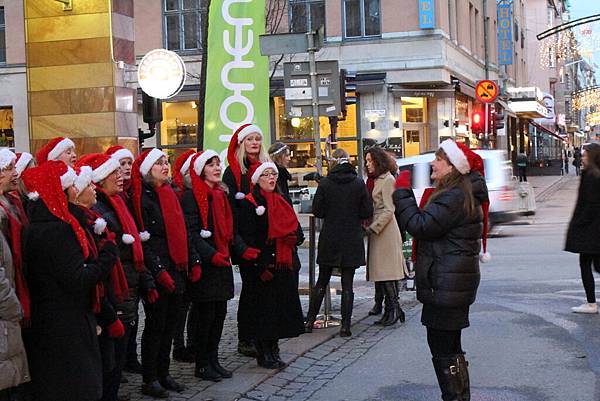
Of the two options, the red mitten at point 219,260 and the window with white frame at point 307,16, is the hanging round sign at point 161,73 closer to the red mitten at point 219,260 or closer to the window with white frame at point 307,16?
the red mitten at point 219,260

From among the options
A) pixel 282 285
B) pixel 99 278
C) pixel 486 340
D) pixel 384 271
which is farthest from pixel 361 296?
pixel 99 278

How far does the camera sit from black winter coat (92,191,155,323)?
6160 millimetres

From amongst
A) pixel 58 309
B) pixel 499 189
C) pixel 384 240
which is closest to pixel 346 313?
pixel 384 240

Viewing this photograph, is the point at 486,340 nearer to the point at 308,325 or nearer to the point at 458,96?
the point at 308,325

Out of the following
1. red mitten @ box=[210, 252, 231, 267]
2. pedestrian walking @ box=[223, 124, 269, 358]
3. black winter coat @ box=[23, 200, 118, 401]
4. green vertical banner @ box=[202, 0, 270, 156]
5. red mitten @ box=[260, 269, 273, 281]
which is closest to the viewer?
black winter coat @ box=[23, 200, 118, 401]

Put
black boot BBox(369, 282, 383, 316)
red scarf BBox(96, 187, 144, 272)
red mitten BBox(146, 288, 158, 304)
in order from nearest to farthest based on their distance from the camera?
red scarf BBox(96, 187, 144, 272), red mitten BBox(146, 288, 158, 304), black boot BBox(369, 282, 383, 316)

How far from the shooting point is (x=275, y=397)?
6.98m

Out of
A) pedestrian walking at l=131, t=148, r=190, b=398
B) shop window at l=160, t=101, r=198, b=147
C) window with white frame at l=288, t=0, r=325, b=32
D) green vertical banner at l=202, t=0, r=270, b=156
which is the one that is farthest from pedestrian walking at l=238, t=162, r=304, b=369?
shop window at l=160, t=101, r=198, b=147

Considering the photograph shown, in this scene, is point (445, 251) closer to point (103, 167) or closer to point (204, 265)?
point (204, 265)

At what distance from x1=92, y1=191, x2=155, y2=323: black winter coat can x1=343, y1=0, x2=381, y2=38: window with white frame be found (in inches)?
1032

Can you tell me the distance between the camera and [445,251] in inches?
232

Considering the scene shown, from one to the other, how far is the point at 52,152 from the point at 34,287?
2097mm

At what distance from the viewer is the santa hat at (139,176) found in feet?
22.1

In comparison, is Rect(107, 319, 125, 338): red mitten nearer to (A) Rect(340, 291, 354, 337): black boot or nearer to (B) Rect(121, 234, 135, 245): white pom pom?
(B) Rect(121, 234, 135, 245): white pom pom
